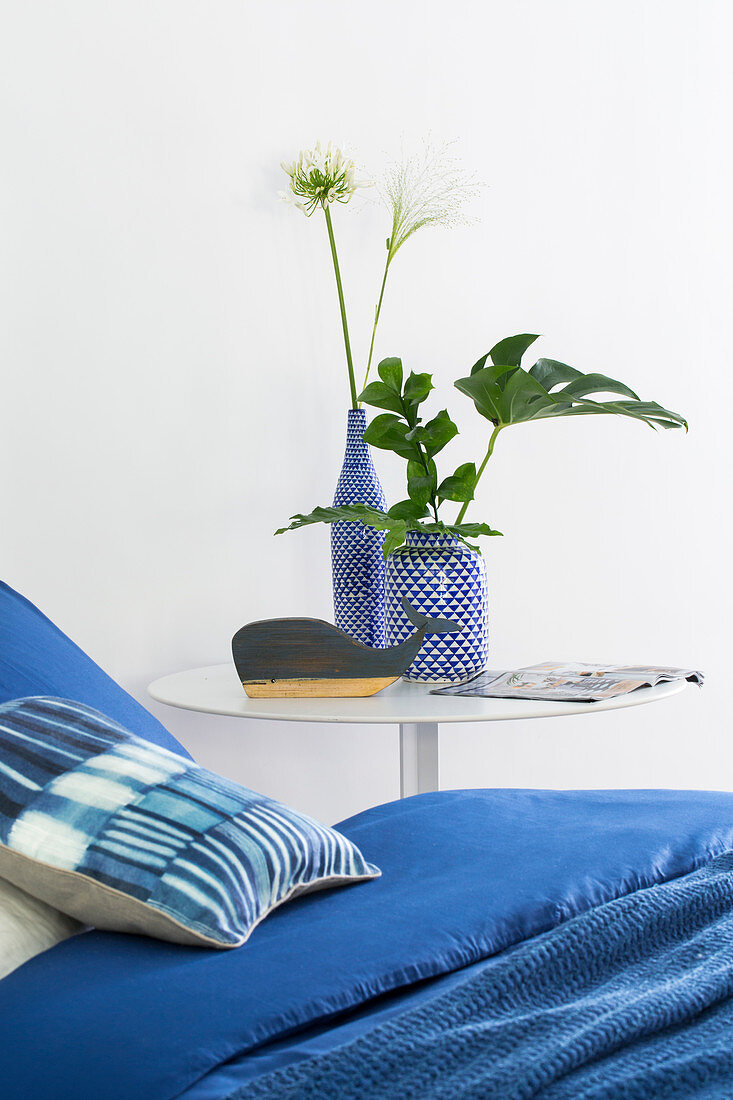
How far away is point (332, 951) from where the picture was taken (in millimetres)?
708

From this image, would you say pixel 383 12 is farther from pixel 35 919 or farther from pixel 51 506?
pixel 35 919

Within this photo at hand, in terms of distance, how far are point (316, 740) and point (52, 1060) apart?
57.0 inches

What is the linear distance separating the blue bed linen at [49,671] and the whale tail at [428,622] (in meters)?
0.51

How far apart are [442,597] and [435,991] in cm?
96

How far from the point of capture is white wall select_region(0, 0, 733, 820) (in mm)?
1779

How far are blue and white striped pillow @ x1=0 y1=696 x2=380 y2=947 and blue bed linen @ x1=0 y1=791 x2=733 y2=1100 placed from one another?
2cm

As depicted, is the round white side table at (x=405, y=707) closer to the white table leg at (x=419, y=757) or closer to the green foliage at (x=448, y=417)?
the white table leg at (x=419, y=757)

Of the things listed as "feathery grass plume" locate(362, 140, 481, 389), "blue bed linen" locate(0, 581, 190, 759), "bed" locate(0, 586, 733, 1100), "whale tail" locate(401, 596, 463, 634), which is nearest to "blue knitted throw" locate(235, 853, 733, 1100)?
"bed" locate(0, 586, 733, 1100)

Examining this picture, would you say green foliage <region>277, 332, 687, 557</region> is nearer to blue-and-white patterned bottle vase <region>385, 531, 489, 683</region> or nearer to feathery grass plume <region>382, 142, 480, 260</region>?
blue-and-white patterned bottle vase <region>385, 531, 489, 683</region>

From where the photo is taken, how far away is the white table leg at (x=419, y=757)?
1.60m

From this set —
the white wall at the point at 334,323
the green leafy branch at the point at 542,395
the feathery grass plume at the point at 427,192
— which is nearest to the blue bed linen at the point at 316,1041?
the green leafy branch at the point at 542,395

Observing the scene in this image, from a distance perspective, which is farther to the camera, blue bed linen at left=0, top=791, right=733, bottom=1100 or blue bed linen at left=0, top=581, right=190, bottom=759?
blue bed linen at left=0, top=581, right=190, bottom=759

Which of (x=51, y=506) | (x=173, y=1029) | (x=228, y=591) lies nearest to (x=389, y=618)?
(x=228, y=591)

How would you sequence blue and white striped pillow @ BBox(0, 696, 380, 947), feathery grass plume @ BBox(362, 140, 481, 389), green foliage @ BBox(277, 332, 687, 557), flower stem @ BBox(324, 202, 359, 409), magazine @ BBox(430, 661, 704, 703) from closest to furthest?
blue and white striped pillow @ BBox(0, 696, 380, 947)
magazine @ BBox(430, 661, 704, 703)
green foliage @ BBox(277, 332, 687, 557)
flower stem @ BBox(324, 202, 359, 409)
feathery grass plume @ BBox(362, 140, 481, 389)
